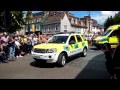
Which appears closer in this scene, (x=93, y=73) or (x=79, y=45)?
(x=93, y=73)

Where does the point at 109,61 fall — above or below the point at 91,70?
above

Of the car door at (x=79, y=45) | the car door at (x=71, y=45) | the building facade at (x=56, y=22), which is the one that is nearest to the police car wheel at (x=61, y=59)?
the car door at (x=71, y=45)

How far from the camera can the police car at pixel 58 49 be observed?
401 inches

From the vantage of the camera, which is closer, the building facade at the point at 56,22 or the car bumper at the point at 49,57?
the car bumper at the point at 49,57

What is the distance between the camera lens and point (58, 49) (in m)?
10.3

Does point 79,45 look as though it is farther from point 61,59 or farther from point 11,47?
point 11,47

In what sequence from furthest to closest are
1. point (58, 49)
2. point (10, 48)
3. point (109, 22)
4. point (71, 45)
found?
point (109, 22) < point (10, 48) < point (71, 45) < point (58, 49)

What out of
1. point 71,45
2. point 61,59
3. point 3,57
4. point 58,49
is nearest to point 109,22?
point 71,45

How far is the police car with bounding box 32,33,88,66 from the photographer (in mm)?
10180

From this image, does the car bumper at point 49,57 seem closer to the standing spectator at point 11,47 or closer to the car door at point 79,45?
the car door at point 79,45
